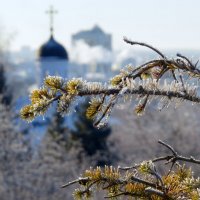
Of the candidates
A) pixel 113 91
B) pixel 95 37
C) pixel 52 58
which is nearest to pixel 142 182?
pixel 113 91

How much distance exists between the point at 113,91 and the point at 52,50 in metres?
25.7

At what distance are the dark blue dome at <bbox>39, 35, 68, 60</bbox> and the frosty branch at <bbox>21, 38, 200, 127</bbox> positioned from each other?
25.3m

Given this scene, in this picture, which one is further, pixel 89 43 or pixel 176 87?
pixel 89 43

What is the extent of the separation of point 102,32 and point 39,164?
69.6 metres

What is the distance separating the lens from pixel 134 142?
2900 cm

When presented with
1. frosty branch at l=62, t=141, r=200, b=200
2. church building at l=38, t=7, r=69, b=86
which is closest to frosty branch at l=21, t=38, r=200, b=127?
frosty branch at l=62, t=141, r=200, b=200

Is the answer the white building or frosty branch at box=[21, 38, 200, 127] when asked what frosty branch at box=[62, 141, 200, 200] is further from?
the white building

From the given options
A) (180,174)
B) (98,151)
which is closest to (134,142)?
(98,151)

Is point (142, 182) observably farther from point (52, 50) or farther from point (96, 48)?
point (96, 48)

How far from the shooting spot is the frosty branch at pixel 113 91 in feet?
6.51

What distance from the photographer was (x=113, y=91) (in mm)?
2014

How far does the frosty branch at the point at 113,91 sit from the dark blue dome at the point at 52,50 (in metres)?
25.3

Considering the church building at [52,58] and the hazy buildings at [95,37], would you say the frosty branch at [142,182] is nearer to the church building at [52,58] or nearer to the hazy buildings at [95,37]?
the church building at [52,58]

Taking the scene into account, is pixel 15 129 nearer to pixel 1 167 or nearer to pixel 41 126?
pixel 1 167
